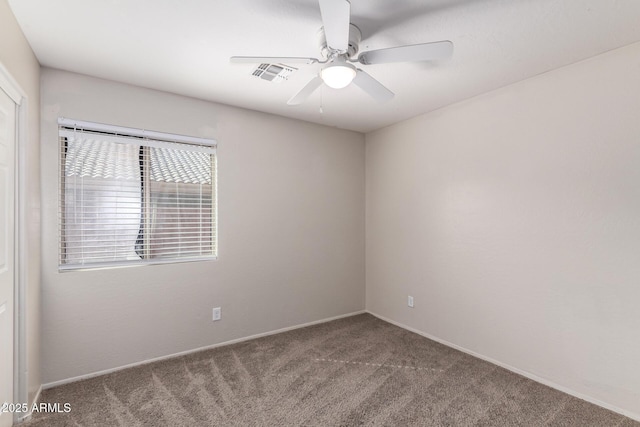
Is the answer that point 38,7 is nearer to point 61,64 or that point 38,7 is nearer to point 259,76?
point 61,64

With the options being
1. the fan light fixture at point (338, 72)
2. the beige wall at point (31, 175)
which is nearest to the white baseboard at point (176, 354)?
the beige wall at point (31, 175)

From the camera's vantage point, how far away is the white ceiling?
1.65 m

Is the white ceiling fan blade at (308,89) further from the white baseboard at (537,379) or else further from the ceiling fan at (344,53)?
the white baseboard at (537,379)

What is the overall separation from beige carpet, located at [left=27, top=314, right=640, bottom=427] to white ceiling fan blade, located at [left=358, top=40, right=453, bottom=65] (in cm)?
211

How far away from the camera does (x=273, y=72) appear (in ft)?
7.70

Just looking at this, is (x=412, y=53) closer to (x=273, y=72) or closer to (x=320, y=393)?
(x=273, y=72)

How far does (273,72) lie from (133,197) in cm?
156

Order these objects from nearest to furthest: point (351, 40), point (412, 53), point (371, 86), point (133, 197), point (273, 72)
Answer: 1. point (412, 53)
2. point (351, 40)
3. point (371, 86)
4. point (273, 72)
5. point (133, 197)

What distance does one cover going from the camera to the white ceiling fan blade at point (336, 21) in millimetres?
1262

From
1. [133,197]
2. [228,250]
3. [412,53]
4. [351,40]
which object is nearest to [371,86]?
[351,40]

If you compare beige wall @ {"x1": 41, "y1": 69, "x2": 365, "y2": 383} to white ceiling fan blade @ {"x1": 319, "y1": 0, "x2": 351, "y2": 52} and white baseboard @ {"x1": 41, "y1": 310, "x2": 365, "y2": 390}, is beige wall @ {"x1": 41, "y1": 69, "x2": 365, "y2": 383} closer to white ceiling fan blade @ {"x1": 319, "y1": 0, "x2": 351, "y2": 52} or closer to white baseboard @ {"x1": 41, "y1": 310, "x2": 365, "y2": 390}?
white baseboard @ {"x1": 41, "y1": 310, "x2": 365, "y2": 390}

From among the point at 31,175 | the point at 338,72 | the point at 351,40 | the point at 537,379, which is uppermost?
the point at 351,40

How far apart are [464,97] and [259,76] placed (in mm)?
1820

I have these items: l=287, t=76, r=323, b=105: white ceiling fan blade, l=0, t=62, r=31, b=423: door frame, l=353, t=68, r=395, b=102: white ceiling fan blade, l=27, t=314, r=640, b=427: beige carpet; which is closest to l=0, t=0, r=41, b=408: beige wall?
l=0, t=62, r=31, b=423: door frame
